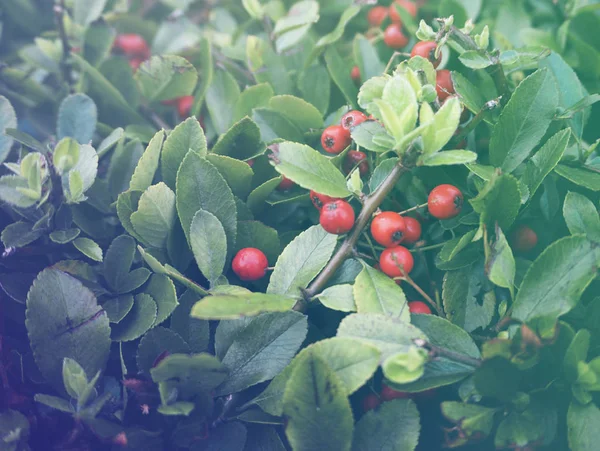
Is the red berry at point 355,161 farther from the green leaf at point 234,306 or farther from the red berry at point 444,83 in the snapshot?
the green leaf at point 234,306

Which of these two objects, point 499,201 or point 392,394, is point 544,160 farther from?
point 392,394

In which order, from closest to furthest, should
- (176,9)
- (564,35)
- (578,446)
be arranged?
(578,446) < (564,35) < (176,9)

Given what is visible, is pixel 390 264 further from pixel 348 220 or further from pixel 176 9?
pixel 176 9

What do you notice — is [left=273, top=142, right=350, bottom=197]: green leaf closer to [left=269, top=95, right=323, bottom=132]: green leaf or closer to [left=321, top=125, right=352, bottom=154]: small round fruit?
[left=321, top=125, right=352, bottom=154]: small round fruit

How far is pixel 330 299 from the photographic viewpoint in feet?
2.79

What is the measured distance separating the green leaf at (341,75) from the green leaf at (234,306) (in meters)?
0.53

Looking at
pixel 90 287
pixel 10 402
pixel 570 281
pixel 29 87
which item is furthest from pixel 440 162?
pixel 29 87

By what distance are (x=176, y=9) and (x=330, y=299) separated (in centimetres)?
107

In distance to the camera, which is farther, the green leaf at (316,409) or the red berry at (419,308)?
the red berry at (419,308)

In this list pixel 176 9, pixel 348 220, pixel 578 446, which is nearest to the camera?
pixel 578 446

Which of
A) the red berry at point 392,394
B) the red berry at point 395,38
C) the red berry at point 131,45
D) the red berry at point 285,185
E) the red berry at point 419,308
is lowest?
the red berry at point 392,394

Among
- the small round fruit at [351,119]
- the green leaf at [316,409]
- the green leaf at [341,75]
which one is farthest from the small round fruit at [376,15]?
the green leaf at [316,409]

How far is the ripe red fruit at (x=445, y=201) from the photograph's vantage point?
2.84ft

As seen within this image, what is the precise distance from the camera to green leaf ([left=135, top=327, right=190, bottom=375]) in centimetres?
84
